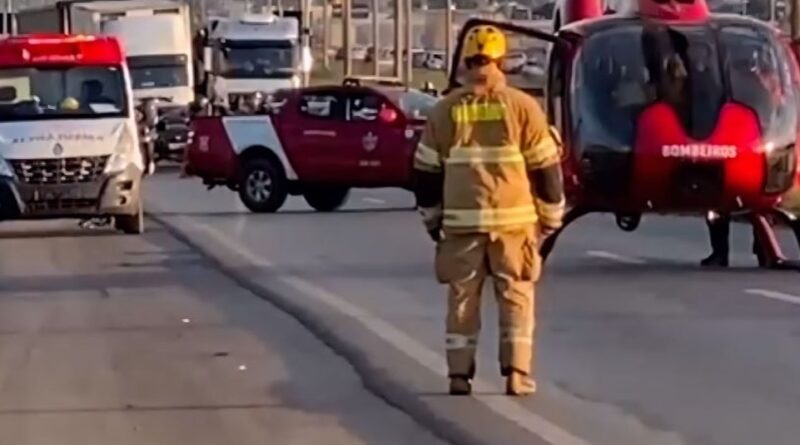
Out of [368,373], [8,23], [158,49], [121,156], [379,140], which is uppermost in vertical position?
[368,373]

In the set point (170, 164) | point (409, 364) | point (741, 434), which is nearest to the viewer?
point (741, 434)

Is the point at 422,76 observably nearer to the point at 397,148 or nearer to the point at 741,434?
the point at 397,148

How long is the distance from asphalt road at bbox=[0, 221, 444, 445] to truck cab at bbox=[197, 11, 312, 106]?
36732 millimetres

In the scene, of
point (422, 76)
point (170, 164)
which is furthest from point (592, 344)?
point (422, 76)

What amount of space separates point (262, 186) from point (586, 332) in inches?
752

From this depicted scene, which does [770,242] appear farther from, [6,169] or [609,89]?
[6,169]

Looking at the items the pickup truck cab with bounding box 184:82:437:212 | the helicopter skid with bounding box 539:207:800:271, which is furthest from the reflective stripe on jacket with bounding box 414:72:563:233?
the pickup truck cab with bounding box 184:82:437:212

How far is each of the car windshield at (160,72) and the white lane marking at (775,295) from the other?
39961 mm

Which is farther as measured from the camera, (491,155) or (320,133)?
(320,133)

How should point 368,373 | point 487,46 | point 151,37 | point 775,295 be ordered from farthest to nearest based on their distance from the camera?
point 151,37
point 775,295
point 368,373
point 487,46

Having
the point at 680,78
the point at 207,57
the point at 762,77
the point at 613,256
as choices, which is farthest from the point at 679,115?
the point at 207,57

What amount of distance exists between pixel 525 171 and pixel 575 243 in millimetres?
14077

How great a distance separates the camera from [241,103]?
2243 inches

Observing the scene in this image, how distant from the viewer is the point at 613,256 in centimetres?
2373
